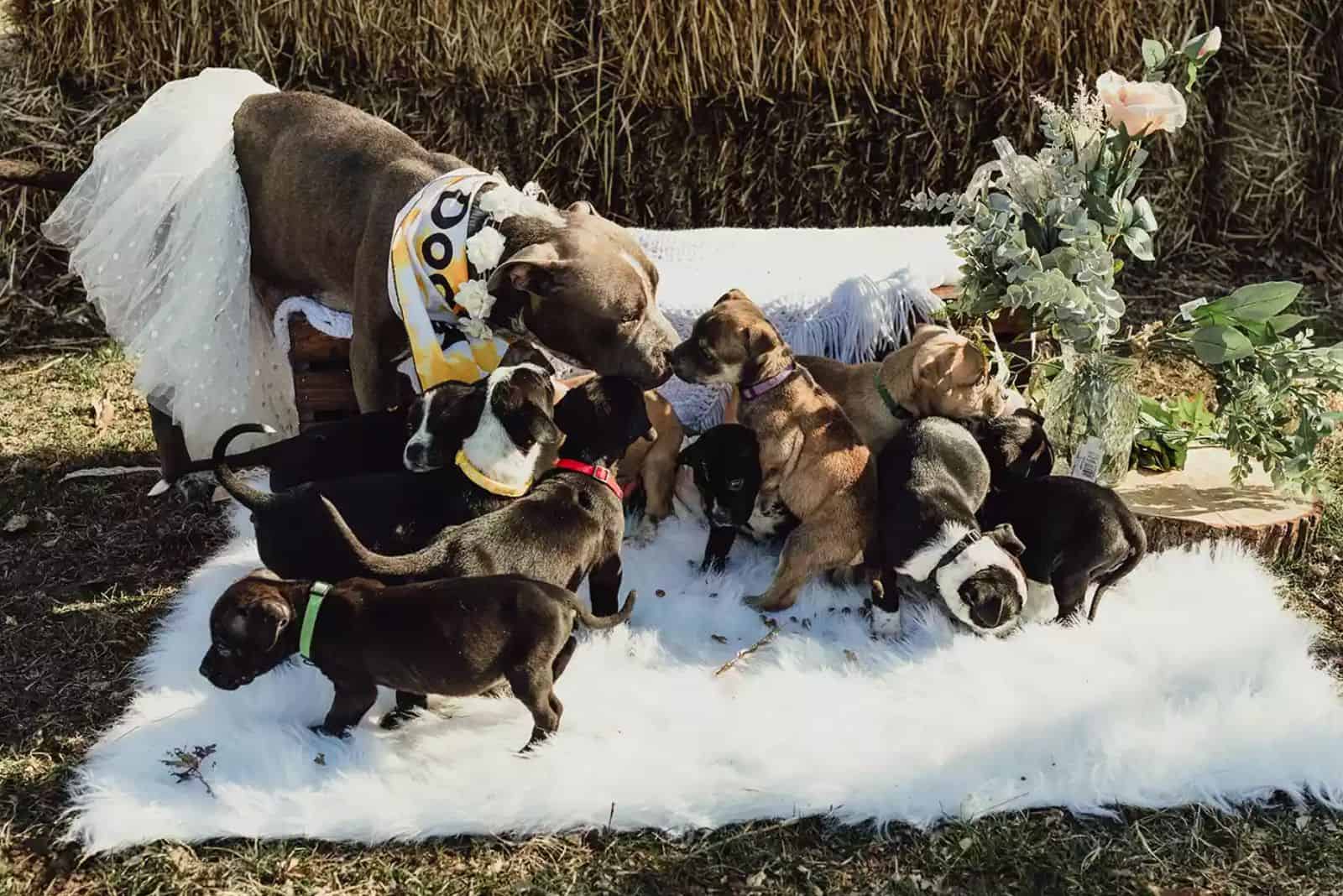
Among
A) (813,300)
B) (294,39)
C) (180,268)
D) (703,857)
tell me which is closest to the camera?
(703,857)

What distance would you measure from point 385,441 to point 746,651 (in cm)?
127

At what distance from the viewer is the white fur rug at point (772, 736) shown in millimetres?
3049

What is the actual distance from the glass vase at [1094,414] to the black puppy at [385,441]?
168cm

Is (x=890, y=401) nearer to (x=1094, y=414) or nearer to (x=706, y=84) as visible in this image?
(x=1094, y=414)

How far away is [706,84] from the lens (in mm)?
6227

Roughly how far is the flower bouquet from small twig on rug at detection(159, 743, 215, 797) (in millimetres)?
2577

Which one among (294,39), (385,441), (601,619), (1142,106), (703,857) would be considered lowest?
(703,857)

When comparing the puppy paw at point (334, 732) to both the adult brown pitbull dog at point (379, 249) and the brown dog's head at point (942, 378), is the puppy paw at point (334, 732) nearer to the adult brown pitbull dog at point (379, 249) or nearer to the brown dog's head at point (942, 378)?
the adult brown pitbull dog at point (379, 249)

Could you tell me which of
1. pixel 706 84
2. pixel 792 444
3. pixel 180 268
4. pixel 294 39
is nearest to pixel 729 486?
pixel 792 444

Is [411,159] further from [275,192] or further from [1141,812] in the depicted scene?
[1141,812]

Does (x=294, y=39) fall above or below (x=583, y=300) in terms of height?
above

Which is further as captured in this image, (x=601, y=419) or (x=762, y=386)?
(x=762, y=386)

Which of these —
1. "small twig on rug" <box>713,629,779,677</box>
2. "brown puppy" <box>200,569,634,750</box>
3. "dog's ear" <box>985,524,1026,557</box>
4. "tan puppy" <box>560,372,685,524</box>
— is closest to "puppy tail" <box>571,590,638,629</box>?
"brown puppy" <box>200,569,634,750</box>

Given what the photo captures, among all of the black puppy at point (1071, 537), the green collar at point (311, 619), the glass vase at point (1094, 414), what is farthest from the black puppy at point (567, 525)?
the glass vase at point (1094, 414)
